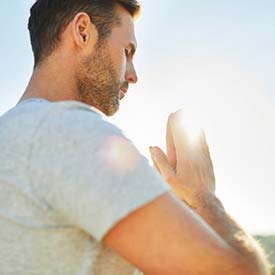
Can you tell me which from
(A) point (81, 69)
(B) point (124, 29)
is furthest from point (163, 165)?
(B) point (124, 29)

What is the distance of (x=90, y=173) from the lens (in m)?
1.76

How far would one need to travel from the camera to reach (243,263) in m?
1.87

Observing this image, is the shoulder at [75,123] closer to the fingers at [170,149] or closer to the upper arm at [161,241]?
the upper arm at [161,241]

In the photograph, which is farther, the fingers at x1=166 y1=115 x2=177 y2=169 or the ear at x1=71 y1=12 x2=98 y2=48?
the ear at x1=71 y1=12 x2=98 y2=48

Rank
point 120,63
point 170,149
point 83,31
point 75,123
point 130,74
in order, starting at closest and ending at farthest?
point 75,123 → point 170,149 → point 83,31 → point 120,63 → point 130,74

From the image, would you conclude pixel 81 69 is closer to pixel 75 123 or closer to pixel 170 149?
pixel 170 149

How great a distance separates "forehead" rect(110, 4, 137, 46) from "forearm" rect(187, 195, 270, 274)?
1201 millimetres

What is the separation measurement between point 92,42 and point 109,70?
179mm

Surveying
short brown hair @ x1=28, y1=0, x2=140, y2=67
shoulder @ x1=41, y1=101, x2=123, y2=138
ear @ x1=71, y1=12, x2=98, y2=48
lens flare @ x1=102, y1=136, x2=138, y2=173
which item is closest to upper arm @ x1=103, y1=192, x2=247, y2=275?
lens flare @ x1=102, y1=136, x2=138, y2=173

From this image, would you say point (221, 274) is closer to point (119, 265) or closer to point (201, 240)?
point (201, 240)

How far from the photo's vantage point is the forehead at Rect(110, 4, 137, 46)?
3.10 m

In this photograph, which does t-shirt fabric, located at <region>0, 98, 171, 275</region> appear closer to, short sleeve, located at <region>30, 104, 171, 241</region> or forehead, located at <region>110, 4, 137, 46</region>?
short sleeve, located at <region>30, 104, 171, 241</region>

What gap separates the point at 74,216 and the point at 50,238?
0.60ft

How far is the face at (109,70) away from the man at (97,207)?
684 millimetres
